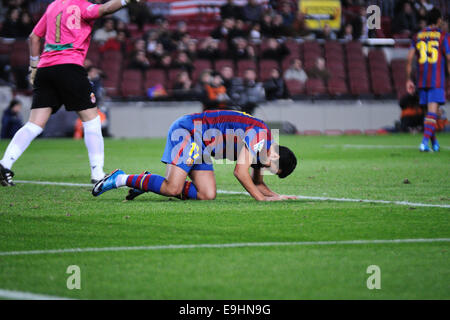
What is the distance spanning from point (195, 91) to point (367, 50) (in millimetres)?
6097

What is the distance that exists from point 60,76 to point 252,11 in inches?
691

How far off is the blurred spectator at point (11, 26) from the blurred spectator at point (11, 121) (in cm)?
375

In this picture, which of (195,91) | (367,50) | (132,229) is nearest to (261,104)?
(195,91)

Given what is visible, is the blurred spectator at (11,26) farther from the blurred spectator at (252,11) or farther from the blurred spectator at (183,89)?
the blurred spectator at (252,11)

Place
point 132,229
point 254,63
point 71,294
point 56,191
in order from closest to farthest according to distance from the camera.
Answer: point 71,294, point 132,229, point 56,191, point 254,63

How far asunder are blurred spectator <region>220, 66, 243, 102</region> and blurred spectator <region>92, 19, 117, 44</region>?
3966mm

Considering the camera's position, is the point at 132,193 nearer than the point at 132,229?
No

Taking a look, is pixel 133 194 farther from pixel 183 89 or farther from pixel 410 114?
pixel 410 114

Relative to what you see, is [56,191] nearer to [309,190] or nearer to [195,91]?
[309,190]

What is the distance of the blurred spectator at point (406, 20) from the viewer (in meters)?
26.1

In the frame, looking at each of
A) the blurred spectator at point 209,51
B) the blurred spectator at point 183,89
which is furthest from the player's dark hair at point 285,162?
the blurred spectator at point 209,51

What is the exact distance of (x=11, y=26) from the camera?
24.3m

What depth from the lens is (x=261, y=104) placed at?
23156 mm

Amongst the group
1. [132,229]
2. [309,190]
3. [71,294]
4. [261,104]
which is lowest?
[261,104]
